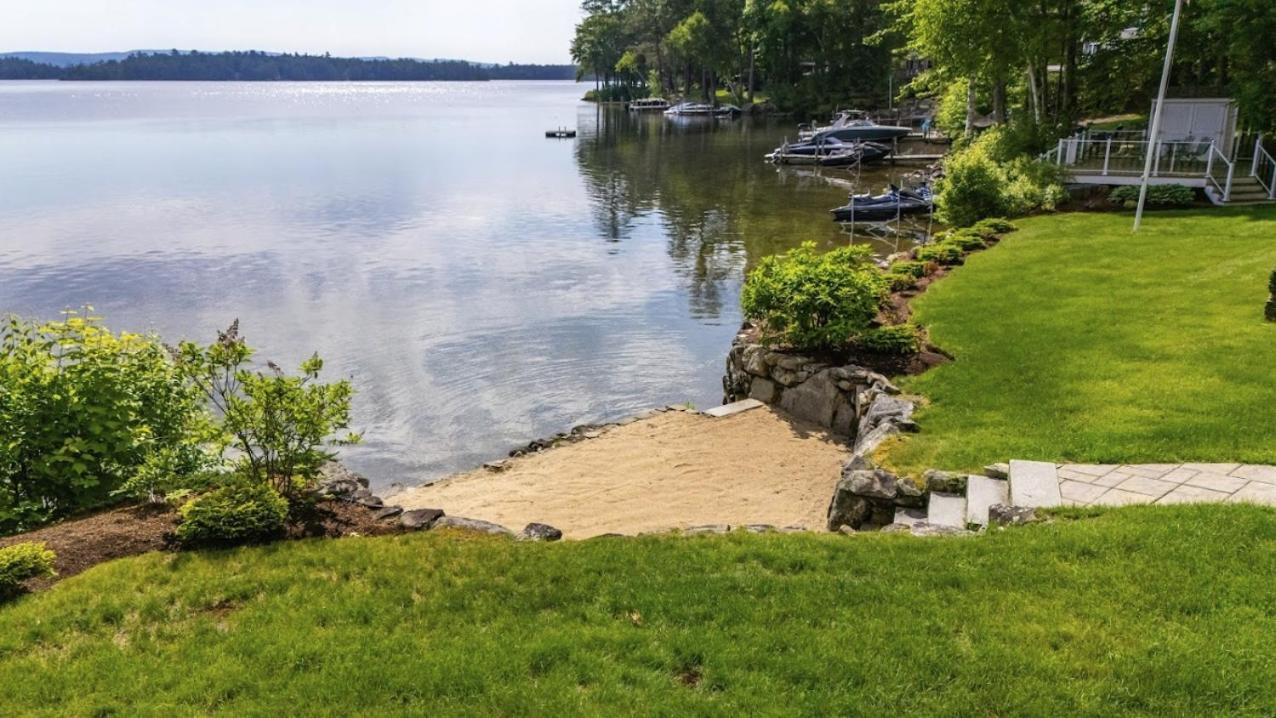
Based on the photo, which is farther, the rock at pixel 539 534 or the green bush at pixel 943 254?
the green bush at pixel 943 254

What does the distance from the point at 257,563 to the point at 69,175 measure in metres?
51.4

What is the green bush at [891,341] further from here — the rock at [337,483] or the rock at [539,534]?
the rock at [337,483]

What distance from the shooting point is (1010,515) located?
712cm

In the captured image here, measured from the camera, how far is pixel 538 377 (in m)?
17.2

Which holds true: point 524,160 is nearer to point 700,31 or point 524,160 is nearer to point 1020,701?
point 700,31

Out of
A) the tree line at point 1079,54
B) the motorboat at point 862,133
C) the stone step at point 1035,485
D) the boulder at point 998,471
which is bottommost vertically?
the boulder at point 998,471

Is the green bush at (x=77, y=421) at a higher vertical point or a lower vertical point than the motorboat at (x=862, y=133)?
lower

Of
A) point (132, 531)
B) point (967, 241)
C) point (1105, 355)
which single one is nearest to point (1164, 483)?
point (1105, 355)

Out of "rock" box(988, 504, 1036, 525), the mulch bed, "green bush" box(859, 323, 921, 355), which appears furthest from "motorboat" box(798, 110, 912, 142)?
the mulch bed

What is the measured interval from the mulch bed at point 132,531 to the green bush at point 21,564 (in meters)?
0.08

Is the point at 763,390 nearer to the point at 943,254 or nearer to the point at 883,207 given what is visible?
the point at 943,254

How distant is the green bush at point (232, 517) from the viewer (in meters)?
6.93

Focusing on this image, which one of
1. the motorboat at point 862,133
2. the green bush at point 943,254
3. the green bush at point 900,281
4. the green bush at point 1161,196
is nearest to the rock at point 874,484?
the green bush at point 900,281

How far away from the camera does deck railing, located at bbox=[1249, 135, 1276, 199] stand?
22.5 metres
